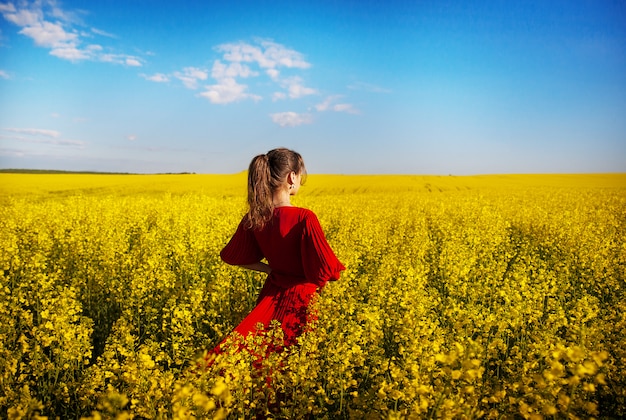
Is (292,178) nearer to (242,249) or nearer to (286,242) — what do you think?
(286,242)

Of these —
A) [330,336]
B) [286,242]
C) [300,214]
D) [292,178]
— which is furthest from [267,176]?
[330,336]

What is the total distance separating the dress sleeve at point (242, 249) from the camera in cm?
404

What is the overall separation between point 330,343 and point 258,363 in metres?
0.54

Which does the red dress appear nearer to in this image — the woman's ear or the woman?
Answer: the woman

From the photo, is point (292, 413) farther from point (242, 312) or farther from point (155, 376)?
point (242, 312)

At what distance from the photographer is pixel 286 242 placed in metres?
3.63

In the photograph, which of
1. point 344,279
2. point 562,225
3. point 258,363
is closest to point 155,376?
point 258,363

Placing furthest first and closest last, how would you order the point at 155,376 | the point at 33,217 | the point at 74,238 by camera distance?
the point at 33,217 < the point at 74,238 < the point at 155,376

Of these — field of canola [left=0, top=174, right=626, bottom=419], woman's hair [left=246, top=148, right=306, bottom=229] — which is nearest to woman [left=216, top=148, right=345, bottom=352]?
woman's hair [left=246, top=148, right=306, bottom=229]

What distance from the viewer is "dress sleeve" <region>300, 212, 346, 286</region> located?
11.4 ft

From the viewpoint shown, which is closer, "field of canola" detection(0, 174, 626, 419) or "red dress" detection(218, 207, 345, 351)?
"field of canola" detection(0, 174, 626, 419)

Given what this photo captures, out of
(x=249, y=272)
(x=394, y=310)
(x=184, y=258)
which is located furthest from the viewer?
(x=184, y=258)

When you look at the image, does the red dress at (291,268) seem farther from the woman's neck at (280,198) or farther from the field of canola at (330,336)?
the field of canola at (330,336)

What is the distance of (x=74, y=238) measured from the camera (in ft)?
23.6
